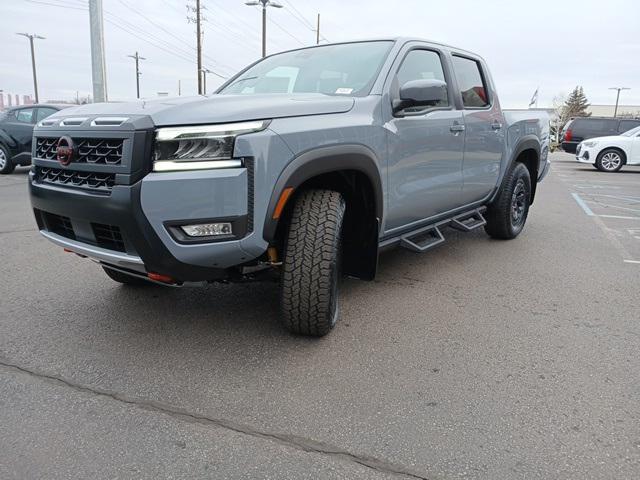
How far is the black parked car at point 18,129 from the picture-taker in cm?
1165

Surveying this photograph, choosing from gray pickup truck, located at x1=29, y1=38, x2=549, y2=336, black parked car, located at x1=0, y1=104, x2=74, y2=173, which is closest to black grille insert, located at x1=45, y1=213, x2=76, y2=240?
gray pickup truck, located at x1=29, y1=38, x2=549, y2=336

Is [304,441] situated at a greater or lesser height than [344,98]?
lesser

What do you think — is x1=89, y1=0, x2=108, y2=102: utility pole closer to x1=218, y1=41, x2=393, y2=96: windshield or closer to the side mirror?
x1=218, y1=41, x2=393, y2=96: windshield

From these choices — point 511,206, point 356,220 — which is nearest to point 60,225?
point 356,220

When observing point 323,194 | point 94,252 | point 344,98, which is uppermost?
point 344,98

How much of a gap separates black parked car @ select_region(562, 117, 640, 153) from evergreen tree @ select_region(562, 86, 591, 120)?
6764 centimetres

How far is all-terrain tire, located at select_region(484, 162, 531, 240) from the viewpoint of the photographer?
5.50 metres

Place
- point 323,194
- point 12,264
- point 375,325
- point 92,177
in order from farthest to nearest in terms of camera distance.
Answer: point 12,264 → point 375,325 → point 323,194 → point 92,177

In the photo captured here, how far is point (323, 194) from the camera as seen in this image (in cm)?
297

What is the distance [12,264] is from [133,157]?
3.00 m

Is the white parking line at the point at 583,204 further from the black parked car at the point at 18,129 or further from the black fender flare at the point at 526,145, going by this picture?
the black parked car at the point at 18,129

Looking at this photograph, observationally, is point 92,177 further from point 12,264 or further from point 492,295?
point 492,295

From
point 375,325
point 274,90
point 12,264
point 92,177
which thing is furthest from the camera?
point 12,264

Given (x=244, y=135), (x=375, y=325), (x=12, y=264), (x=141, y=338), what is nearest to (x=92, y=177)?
(x=244, y=135)
